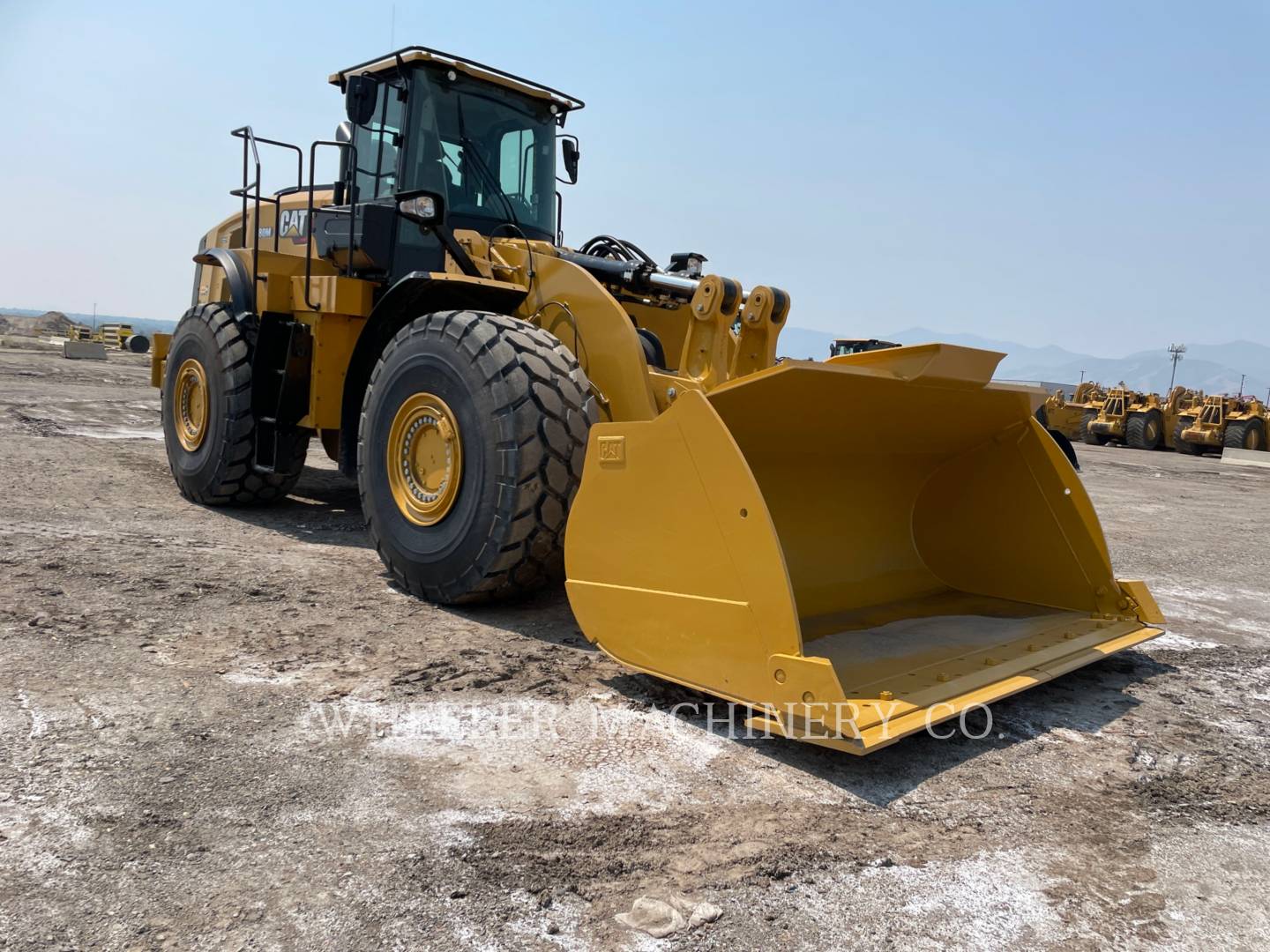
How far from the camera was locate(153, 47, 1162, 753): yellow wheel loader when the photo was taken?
10.6 ft

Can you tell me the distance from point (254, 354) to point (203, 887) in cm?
470

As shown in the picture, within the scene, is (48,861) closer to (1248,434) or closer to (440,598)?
(440,598)

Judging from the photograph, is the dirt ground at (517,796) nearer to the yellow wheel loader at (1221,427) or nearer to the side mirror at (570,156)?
the side mirror at (570,156)

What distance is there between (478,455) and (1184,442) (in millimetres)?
27133

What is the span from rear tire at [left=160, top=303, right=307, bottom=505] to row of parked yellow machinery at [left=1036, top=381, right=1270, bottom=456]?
2282cm

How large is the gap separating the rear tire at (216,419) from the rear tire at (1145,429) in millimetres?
25730

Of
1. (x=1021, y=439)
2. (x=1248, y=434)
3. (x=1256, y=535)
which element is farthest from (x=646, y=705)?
(x=1248, y=434)

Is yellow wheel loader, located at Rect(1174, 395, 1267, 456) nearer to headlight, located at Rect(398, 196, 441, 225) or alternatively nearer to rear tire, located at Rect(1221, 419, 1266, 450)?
rear tire, located at Rect(1221, 419, 1266, 450)

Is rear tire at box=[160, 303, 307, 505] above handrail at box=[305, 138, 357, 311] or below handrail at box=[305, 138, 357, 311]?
below

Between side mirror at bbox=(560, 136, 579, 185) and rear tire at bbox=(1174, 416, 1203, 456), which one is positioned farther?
rear tire at bbox=(1174, 416, 1203, 456)

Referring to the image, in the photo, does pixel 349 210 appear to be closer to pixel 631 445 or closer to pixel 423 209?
pixel 423 209

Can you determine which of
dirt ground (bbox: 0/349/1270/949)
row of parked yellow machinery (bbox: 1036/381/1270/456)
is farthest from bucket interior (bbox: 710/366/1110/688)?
row of parked yellow machinery (bbox: 1036/381/1270/456)

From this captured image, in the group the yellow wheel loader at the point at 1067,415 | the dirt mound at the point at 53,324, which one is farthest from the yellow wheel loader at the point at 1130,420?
the dirt mound at the point at 53,324

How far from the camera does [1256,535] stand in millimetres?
9508
